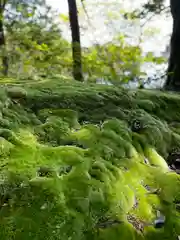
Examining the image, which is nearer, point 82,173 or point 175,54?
point 82,173

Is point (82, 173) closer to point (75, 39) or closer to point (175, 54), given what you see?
point (175, 54)

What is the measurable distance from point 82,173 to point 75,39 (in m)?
5.30

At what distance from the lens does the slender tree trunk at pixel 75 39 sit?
234 inches

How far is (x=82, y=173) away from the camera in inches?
46.8

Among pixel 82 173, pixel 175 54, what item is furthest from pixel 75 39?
pixel 82 173

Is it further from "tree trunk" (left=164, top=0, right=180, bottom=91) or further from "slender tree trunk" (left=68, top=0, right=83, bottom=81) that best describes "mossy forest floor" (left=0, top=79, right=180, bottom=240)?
"slender tree trunk" (left=68, top=0, right=83, bottom=81)

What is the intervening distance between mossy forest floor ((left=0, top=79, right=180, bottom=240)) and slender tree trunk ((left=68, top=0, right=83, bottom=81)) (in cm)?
426

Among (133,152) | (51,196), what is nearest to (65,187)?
(51,196)

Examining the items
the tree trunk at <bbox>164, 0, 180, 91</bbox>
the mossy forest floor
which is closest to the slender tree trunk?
the tree trunk at <bbox>164, 0, 180, 91</bbox>

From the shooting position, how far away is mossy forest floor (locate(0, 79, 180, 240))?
1.01m

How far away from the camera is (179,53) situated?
4512 millimetres

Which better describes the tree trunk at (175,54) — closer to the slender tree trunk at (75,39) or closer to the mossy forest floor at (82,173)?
the slender tree trunk at (75,39)

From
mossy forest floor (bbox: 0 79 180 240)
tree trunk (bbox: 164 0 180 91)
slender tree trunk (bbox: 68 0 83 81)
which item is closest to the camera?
→ mossy forest floor (bbox: 0 79 180 240)

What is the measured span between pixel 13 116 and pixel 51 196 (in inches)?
27.3
